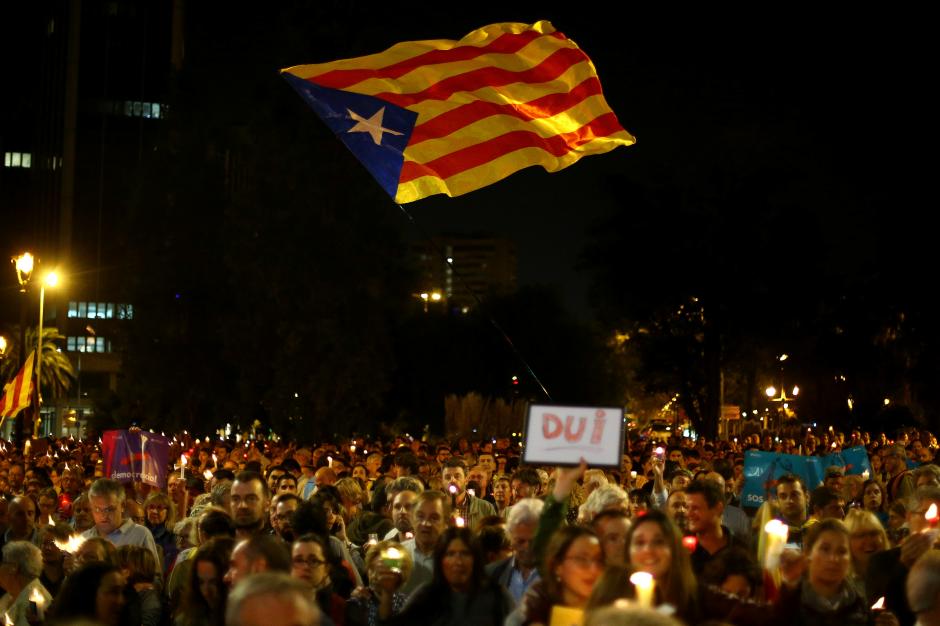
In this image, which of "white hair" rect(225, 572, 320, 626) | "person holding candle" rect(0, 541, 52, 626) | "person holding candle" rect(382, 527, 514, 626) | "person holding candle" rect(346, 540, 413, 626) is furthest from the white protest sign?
"person holding candle" rect(0, 541, 52, 626)

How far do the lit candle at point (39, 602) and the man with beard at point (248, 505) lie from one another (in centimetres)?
120

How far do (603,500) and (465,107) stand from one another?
15.9 ft

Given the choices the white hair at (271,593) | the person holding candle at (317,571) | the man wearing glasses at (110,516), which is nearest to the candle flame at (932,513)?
the person holding candle at (317,571)

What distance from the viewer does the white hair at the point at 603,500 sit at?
847 cm

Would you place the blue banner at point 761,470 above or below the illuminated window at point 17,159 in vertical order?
below

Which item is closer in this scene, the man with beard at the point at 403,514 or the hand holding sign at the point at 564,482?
the hand holding sign at the point at 564,482

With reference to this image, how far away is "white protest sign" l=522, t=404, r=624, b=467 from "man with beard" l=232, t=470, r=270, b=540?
2.43m

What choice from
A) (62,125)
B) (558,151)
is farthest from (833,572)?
(62,125)

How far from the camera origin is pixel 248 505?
8.45 m

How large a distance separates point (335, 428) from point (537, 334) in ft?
98.5

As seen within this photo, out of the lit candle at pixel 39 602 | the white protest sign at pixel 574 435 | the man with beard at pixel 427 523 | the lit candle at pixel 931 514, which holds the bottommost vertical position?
the lit candle at pixel 39 602

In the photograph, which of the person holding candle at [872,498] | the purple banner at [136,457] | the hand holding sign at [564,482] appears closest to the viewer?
the hand holding sign at [564,482]

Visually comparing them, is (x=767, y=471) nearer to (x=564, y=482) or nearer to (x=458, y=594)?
(x=564, y=482)

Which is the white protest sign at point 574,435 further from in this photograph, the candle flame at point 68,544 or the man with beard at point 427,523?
the candle flame at point 68,544
